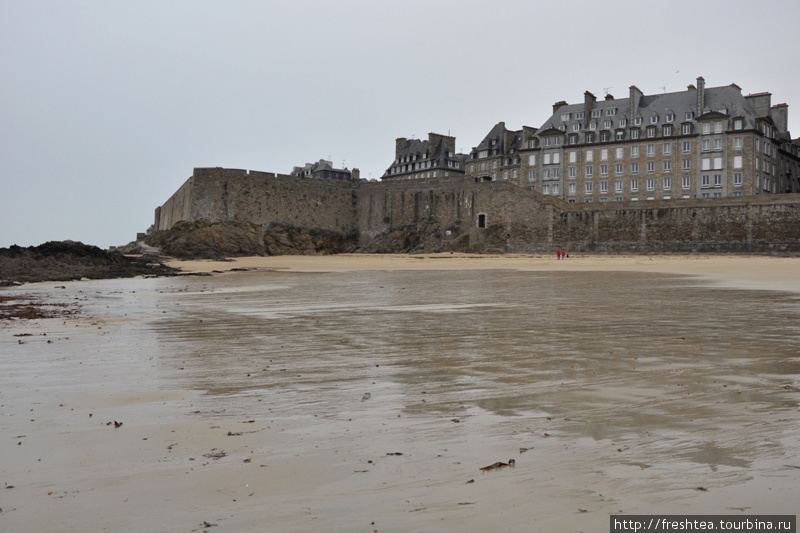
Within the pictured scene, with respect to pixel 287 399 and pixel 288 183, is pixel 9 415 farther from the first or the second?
pixel 288 183

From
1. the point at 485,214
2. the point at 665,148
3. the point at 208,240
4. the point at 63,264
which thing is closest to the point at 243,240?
Answer: the point at 208,240

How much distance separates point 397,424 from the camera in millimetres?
3834

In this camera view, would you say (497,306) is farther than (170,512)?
Yes

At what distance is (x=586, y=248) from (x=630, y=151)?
15588 mm

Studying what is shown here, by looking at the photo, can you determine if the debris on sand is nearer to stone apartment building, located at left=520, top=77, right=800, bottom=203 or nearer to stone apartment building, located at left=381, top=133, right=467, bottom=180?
stone apartment building, located at left=520, top=77, right=800, bottom=203

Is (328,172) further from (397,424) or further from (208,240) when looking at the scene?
(397,424)

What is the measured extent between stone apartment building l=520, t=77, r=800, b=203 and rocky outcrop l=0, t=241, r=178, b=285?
36.7 metres

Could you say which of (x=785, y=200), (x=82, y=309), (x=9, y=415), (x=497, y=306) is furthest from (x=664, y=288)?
(x=785, y=200)

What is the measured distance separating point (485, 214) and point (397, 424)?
134ft

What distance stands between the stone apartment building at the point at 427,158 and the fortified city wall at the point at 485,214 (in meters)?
18.1

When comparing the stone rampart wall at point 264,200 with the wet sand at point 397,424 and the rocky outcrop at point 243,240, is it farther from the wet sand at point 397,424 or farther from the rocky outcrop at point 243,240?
the wet sand at point 397,424

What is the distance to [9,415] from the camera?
13.7ft

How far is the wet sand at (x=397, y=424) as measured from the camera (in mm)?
2588

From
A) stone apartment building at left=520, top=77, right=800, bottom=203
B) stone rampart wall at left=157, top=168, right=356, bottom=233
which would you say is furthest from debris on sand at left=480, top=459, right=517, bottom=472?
stone apartment building at left=520, top=77, right=800, bottom=203
